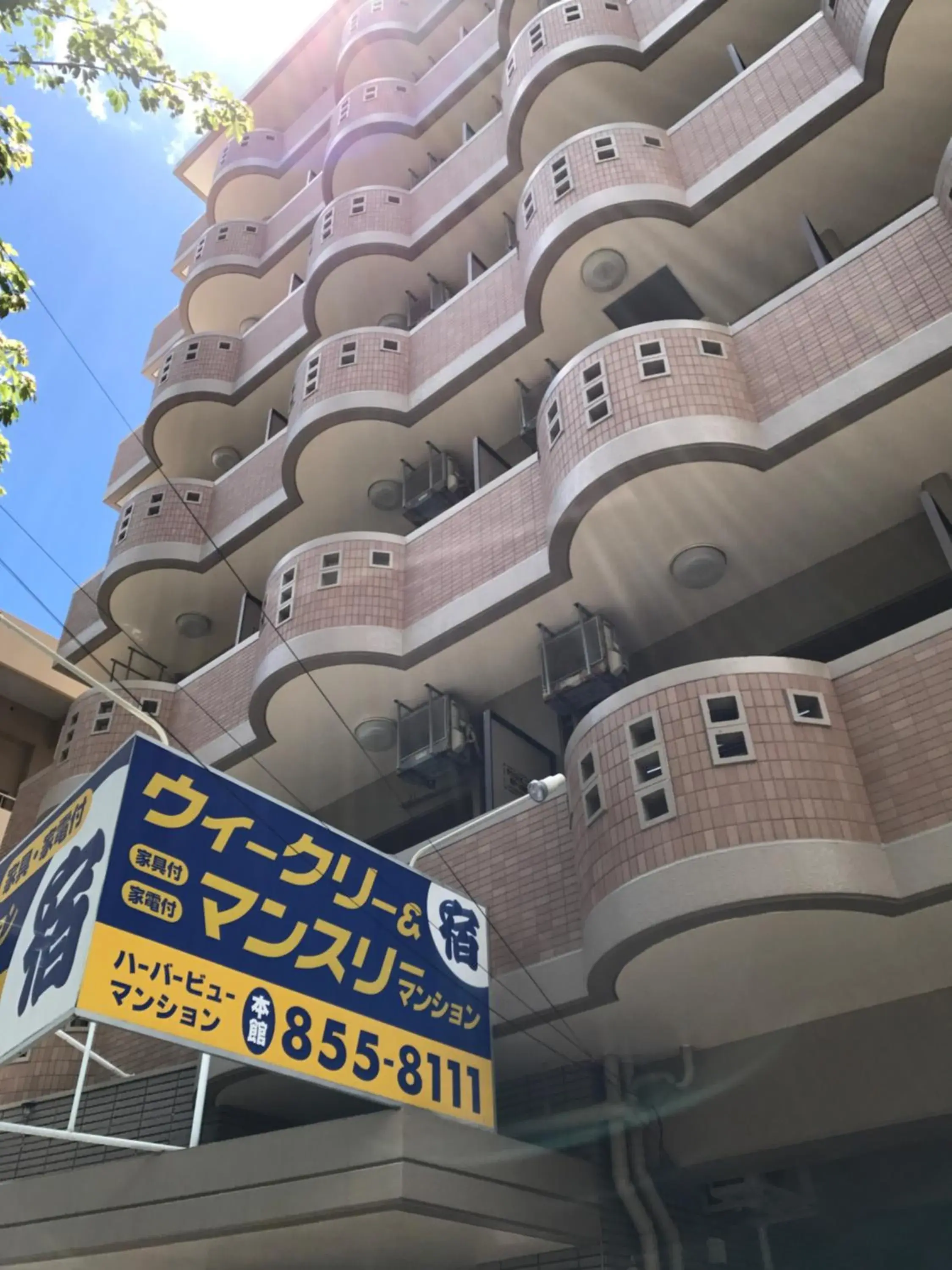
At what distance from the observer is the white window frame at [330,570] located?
11781 mm

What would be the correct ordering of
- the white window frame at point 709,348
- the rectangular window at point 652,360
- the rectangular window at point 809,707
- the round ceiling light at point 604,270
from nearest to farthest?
the rectangular window at point 809,707 → the rectangular window at point 652,360 → the white window frame at point 709,348 → the round ceiling light at point 604,270

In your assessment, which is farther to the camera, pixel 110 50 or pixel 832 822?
pixel 110 50

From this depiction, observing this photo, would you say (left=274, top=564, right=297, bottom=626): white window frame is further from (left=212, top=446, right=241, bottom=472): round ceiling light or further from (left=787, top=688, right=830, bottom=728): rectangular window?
(left=212, top=446, right=241, bottom=472): round ceiling light

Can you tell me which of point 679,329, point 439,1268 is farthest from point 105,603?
point 439,1268

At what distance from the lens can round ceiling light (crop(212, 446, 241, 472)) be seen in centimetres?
1920

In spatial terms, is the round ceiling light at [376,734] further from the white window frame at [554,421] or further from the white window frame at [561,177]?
the white window frame at [561,177]

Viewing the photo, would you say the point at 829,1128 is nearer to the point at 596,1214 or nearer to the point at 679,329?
the point at 596,1214

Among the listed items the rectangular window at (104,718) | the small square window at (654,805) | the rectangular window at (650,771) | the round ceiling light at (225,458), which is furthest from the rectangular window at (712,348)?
the round ceiling light at (225,458)

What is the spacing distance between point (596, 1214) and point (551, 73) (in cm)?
1348

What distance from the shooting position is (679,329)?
32.1ft

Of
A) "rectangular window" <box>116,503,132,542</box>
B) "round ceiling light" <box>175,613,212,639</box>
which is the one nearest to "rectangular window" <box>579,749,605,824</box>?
"round ceiling light" <box>175,613,212,639</box>

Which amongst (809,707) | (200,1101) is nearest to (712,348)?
(809,707)

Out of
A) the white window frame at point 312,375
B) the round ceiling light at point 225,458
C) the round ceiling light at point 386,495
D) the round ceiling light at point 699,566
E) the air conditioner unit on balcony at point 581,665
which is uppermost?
the round ceiling light at point 225,458

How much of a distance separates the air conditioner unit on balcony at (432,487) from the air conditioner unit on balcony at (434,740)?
3.04m
